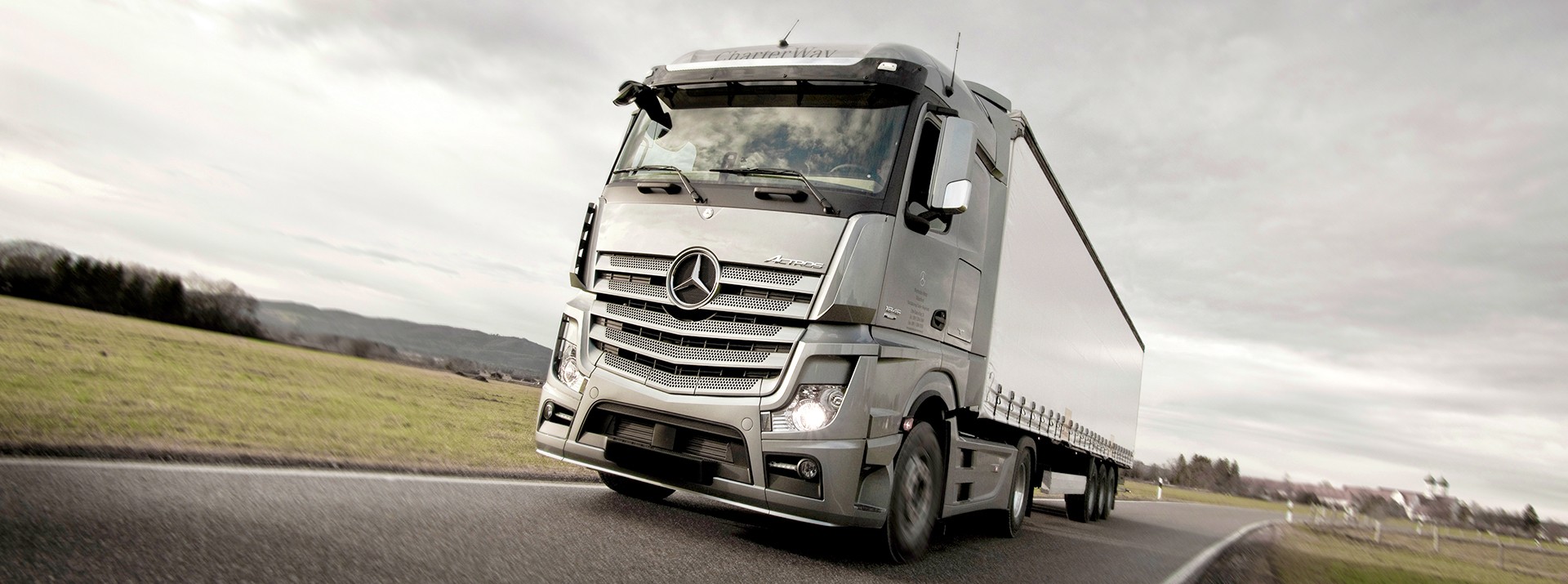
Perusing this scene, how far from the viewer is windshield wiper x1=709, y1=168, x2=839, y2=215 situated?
526cm

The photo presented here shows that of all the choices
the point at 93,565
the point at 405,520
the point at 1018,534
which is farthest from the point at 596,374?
the point at 1018,534

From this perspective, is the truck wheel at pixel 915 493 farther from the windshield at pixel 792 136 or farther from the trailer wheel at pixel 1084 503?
the trailer wheel at pixel 1084 503

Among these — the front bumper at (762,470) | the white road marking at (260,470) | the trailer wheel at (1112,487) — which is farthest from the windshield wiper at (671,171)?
the trailer wheel at (1112,487)

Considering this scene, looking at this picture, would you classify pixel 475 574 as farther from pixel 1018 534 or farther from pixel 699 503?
pixel 1018 534

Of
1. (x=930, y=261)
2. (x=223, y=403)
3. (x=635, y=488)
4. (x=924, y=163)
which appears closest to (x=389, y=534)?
(x=635, y=488)

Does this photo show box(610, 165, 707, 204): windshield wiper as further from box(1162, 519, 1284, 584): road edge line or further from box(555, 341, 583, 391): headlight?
box(1162, 519, 1284, 584): road edge line

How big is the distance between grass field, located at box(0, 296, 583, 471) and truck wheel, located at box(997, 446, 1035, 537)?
4536mm

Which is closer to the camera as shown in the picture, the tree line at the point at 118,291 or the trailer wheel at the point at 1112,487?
the trailer wheel at the point at 1112,487

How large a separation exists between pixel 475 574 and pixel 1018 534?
25.3 feet

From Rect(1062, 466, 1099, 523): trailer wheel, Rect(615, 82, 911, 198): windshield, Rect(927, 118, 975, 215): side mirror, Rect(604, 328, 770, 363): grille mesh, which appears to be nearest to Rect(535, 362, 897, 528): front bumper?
Rect(604, 328, 770, 363): grille mesh

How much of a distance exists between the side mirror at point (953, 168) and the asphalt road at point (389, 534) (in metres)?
2.33

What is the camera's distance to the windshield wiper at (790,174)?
5.26m

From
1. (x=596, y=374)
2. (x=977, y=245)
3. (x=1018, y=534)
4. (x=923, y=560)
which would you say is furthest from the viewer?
(x=1018, y=534)

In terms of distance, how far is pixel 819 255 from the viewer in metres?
5.14
